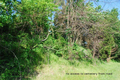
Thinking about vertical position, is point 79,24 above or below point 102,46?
above

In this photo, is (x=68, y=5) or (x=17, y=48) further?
(x=68, y=5)

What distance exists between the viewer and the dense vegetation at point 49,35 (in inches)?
124

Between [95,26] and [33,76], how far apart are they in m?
4.43

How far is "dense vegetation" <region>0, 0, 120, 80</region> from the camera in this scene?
10.4 ft

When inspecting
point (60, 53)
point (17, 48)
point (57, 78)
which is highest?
point (17, 48)

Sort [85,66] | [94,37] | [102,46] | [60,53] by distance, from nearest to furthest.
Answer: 1. [85,66]
2. [60,53]
3. [94,37]
4. [102,46]

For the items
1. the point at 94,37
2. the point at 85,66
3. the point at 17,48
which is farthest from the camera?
the point at 94,37

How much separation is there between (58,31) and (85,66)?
98.7 inches

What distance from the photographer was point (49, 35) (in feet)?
17.4

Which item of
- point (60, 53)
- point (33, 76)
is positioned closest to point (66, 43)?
point (60, 53)

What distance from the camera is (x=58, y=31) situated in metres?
5.36

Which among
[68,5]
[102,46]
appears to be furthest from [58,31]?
[102,46]

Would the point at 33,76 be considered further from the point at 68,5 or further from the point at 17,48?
the point at 68,5

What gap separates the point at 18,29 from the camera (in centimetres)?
402
